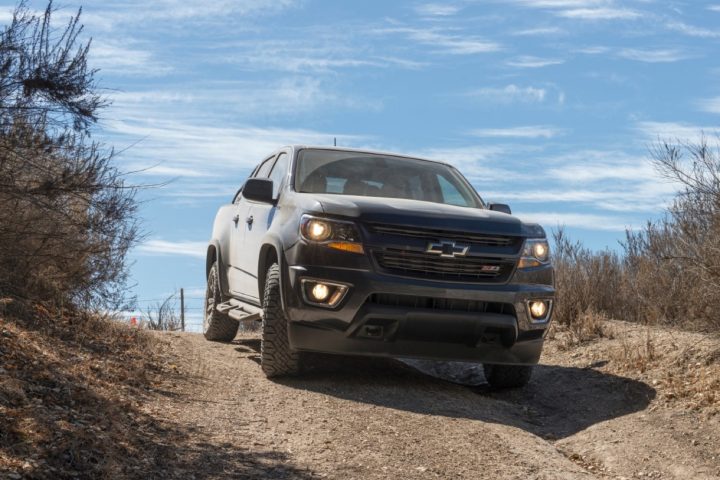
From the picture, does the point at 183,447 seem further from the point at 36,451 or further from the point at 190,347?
the point at 190,347

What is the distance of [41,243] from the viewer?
10.6 meters

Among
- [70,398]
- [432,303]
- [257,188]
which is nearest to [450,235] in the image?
[432,303]

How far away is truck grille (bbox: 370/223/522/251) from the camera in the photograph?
8.05 metres

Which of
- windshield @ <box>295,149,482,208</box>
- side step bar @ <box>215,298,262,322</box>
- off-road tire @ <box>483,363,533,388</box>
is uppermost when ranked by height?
windshield @ <box>295,149,482,208</box>

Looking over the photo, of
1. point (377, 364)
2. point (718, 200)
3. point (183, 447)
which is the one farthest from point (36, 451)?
point (718, 200)

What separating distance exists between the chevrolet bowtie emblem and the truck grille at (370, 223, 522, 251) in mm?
56

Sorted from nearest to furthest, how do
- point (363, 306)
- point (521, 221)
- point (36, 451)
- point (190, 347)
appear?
point (36, 451), point (363, 306), point (521, 221), point (190, 347)

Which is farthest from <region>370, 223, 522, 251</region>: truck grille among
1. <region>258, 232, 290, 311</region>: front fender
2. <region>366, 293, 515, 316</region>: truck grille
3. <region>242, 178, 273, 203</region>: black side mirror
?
<region>242, 178, 273, 203</region>: black side mirror

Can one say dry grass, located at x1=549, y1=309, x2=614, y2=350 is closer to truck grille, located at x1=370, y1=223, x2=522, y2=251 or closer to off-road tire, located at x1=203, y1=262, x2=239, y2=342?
truck grille, located at x1=370, y1=223, x2=522, y2=251

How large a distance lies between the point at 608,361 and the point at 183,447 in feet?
19.1

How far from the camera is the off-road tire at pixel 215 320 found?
11.7m

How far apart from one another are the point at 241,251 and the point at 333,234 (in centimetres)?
260

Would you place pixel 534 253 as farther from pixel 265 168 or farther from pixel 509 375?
pixel 265 168

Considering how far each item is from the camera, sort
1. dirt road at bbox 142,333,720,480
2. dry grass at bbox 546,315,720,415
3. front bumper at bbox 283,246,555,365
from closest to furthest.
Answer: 1. dirt road at bbox 142,333,720,480
2. front bumper at bbox 283,246,555,365
3. dry grass at bbox 546,315,720,415
